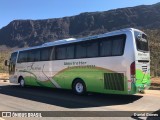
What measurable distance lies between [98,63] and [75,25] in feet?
446

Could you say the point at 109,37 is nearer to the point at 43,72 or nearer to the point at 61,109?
the point at 61,109

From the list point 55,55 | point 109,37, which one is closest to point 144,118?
point 109,37

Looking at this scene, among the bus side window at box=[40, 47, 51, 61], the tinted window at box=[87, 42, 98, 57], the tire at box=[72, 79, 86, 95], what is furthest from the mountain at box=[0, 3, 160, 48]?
the tinted window at box=[87, 42, 98, 57]

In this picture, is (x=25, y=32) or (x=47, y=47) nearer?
(x=47, y=47)

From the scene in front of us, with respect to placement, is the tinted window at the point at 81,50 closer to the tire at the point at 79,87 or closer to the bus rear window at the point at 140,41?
the tire at the point at 79,87

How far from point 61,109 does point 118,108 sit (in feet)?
7.24

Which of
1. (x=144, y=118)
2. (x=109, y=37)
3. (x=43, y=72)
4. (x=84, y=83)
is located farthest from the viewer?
(x=43, y=72)

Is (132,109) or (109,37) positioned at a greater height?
(109,37)

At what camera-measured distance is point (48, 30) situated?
158 m

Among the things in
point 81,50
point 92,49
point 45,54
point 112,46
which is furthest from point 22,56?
point 112,46

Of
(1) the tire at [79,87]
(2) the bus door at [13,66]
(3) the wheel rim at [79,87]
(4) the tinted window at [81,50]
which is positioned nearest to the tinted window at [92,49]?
(4) the tinted window at [81,50]

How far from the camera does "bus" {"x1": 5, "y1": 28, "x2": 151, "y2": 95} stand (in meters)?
14.0

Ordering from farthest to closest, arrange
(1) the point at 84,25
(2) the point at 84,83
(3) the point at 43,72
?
(1) the point at 84,25, (3) the point at 43,72, (2) the point at 84,83

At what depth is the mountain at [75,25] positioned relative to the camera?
123550 millimetres
